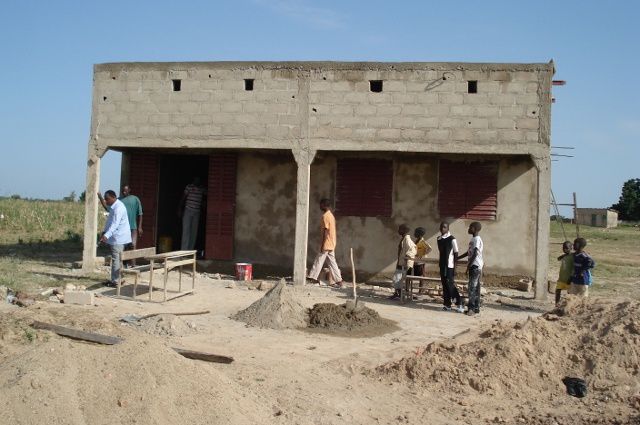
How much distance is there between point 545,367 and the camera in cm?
657

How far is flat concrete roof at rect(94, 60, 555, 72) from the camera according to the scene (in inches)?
472

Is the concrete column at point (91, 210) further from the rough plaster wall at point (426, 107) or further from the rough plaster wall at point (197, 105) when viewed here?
the rough plaster wall at point (426, 107)

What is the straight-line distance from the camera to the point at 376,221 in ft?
44.2

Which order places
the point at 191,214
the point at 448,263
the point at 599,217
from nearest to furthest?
the point at 448,263 < the point at 191,214 < the point at 599,217

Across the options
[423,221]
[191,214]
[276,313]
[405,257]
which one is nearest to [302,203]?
[405,257]

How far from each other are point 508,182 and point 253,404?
9.12 meters

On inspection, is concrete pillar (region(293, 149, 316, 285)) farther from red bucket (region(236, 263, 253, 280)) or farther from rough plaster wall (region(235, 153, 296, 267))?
rough plaster wall (region(235, 153, 296, 267))

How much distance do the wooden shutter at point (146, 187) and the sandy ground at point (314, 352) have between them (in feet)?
11.8

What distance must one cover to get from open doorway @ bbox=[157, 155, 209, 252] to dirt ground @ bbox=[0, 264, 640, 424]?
5975mm

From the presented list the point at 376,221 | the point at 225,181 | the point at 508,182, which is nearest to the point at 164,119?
the point at 225,181

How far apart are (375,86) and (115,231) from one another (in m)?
5.59

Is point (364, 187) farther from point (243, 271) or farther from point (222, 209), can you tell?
point (222, 209)

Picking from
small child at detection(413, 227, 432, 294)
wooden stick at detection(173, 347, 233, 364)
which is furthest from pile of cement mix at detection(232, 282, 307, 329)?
small child at detection(413, 227, 432, 294)

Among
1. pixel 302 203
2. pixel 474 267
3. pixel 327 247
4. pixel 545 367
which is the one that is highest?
pixel 302 203
